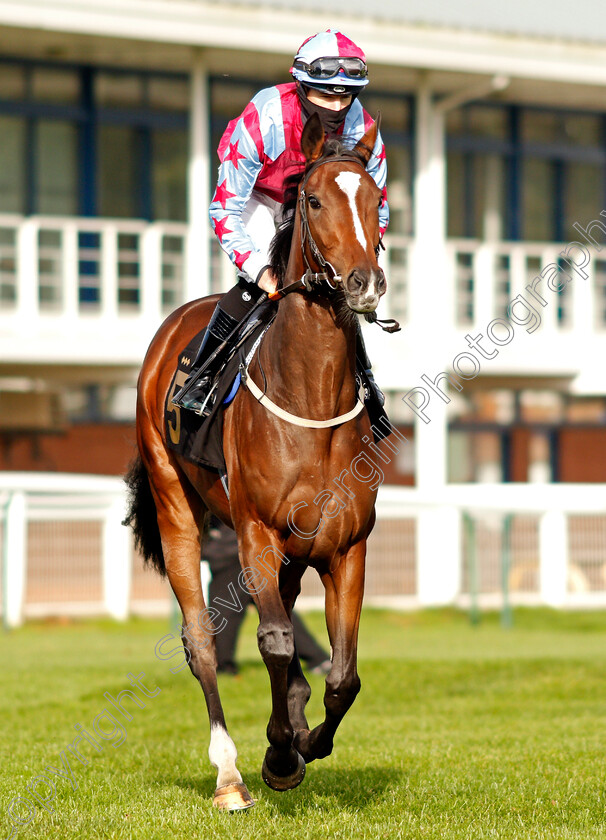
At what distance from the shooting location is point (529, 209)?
17281 millimetres

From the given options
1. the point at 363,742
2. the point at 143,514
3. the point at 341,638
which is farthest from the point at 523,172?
the point at 341,638

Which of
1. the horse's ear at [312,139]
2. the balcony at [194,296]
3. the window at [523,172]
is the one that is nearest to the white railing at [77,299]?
the balcony at [194,296]

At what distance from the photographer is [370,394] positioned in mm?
4520

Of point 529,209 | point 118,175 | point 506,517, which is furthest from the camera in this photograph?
point 529,209

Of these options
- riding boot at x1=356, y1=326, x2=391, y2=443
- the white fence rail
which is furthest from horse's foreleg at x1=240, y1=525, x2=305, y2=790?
the white fence rail

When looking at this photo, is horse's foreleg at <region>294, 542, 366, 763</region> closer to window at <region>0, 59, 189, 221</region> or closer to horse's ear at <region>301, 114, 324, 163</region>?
horse's ear at <region>301, 114, 324, 163</region>

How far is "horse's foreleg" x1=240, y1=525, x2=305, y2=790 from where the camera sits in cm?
418

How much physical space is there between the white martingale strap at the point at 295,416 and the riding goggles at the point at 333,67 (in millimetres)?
1108

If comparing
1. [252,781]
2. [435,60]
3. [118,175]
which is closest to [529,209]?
[435,60]

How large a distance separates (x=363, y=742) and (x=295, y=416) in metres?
2.70

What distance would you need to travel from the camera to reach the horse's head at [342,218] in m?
3.75

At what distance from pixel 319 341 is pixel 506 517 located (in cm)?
865

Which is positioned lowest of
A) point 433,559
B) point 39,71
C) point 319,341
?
point 433,559

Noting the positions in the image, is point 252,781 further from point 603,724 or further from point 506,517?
point 506,517
